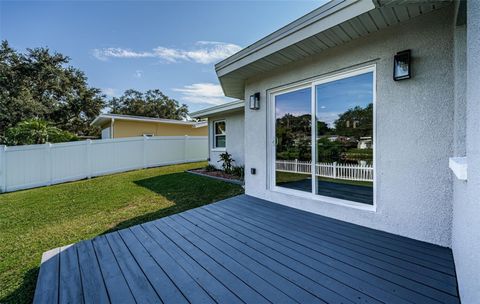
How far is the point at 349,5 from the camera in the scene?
248 cm

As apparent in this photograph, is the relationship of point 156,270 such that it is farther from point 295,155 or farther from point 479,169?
point 295,155

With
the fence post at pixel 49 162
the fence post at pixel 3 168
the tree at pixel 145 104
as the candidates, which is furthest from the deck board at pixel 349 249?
the tree at pixel 145 104

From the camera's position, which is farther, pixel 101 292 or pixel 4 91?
pixel 4 91

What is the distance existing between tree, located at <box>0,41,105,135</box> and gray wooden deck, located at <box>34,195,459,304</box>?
2226 cm

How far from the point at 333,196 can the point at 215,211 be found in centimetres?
210

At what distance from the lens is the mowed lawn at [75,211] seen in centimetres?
313

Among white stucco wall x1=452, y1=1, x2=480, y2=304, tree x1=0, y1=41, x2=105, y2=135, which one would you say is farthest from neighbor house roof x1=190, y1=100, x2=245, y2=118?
tree x1=0, y1=41, x2=105, y2=135

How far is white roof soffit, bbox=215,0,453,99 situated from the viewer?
7.93 feet

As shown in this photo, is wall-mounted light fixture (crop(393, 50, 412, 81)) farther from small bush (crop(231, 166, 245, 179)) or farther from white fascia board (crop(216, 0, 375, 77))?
small bush (crop(231, 166, 245, 179))

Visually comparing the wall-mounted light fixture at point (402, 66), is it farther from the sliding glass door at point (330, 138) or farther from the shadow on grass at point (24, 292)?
the shadow on grass at point (24, 292)

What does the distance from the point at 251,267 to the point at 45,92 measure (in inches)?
1097

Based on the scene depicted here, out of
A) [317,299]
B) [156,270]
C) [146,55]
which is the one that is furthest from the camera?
[146,55]

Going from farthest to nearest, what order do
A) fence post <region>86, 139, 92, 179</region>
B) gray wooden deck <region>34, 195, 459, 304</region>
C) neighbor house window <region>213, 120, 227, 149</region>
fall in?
neighbor house window <region>213, 120, 227, 149</region>, fence post <region>86, 139, 92, 179</region>, gray wooden deck <region>34, 195, 459, 304</region>

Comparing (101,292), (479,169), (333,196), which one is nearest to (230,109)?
(333,196)
